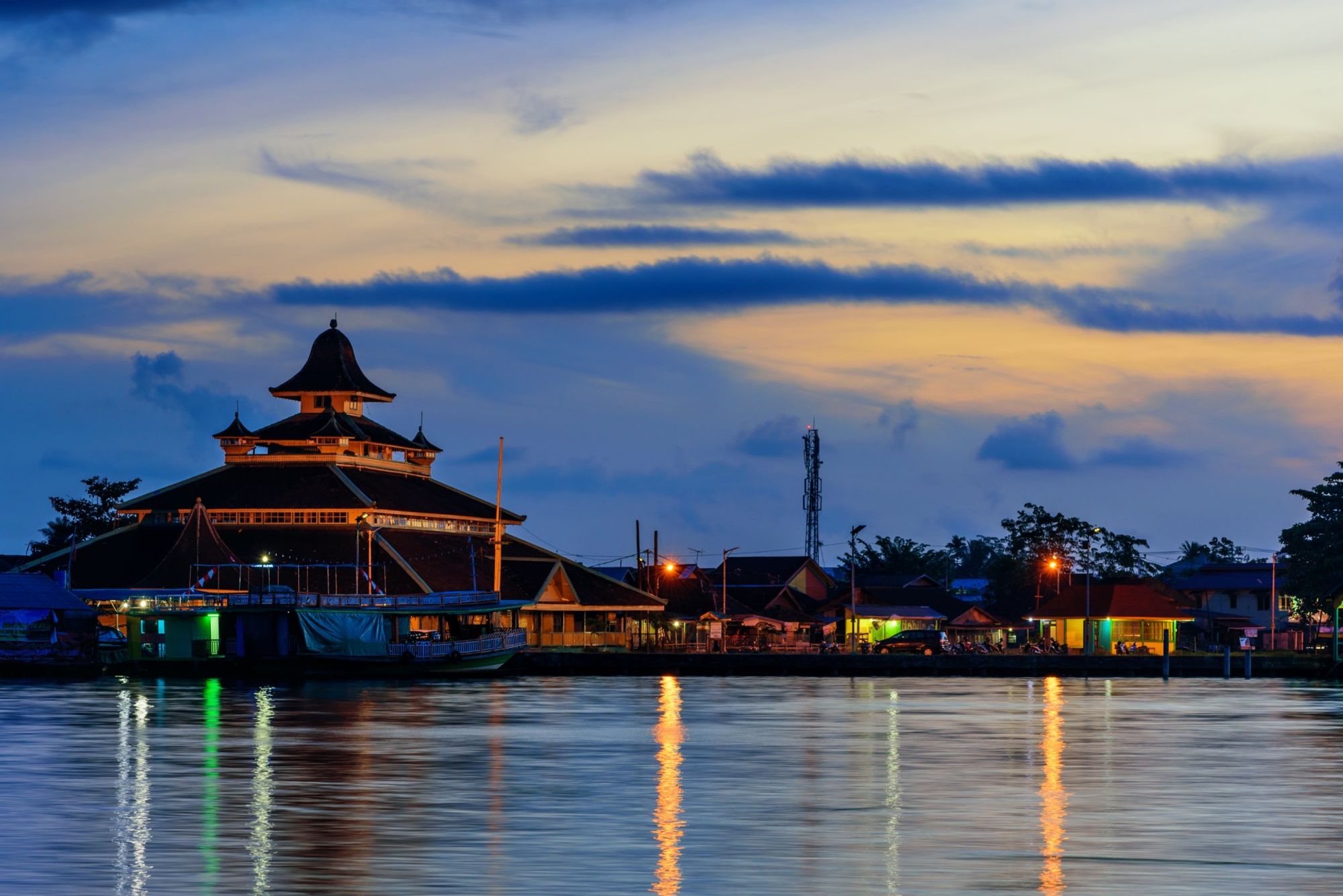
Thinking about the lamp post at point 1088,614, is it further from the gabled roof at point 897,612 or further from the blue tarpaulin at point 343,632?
the blue tarpaulin at point 343,632

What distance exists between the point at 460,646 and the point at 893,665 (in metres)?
28.8

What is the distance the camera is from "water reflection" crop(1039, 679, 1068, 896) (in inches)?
1040

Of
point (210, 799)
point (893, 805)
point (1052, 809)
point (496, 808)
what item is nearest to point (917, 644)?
point (893, 805)

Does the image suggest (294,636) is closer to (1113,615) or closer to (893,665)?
(893,665)

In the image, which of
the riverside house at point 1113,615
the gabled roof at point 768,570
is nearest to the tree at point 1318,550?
the riverside house at point 1113,615

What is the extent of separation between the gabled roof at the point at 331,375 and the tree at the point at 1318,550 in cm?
6730

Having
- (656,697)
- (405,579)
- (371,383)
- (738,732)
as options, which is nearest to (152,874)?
(738,732)

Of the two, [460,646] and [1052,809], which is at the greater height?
[460,646]

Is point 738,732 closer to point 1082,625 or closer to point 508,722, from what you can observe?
point 508,722

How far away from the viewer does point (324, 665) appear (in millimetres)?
96125

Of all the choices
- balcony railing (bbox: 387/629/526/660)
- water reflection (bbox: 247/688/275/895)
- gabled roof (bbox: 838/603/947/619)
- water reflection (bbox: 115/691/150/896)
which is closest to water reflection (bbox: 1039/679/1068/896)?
water reflection (bbox: 247/688/275/895)

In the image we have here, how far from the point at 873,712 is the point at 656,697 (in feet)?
48.3

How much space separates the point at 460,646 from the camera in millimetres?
99875

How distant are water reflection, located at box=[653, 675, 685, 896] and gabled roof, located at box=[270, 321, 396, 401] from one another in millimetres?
76715
